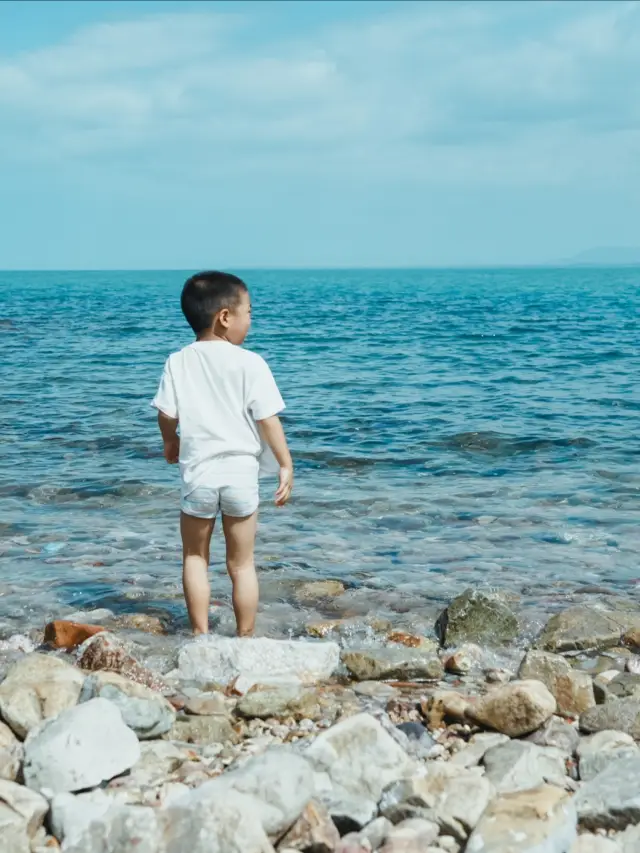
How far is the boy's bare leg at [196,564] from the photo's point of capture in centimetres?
564

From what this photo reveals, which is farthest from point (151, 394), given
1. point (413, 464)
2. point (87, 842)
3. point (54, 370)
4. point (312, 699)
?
point (87, 842)

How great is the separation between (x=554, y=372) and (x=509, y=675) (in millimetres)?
15180

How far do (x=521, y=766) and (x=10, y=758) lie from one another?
1.83 meters

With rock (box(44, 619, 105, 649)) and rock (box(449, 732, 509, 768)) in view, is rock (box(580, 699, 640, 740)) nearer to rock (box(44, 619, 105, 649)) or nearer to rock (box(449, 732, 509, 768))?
rock (box(449, 732, 509, 768))

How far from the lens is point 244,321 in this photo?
17.9 feet

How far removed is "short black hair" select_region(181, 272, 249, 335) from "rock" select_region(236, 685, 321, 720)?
1994 mm

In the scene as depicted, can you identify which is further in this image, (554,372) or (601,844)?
(554,372)

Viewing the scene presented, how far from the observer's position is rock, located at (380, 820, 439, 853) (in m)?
3.06

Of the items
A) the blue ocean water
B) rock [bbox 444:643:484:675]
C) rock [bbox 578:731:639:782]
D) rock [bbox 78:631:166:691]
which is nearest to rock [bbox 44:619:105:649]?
rock [bbox 78:631:166:691]

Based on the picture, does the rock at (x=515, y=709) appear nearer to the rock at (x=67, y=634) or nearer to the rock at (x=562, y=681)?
the rock at (x=562, y=681)

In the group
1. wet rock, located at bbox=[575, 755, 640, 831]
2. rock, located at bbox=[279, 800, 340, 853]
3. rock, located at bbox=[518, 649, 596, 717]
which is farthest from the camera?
rock, located at bbox=[518, 649, 596, 717]

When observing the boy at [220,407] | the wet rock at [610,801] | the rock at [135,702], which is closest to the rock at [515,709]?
the wet rock at [610,801]

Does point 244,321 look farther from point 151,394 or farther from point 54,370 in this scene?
point 54,370

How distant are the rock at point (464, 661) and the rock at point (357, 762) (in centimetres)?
152
